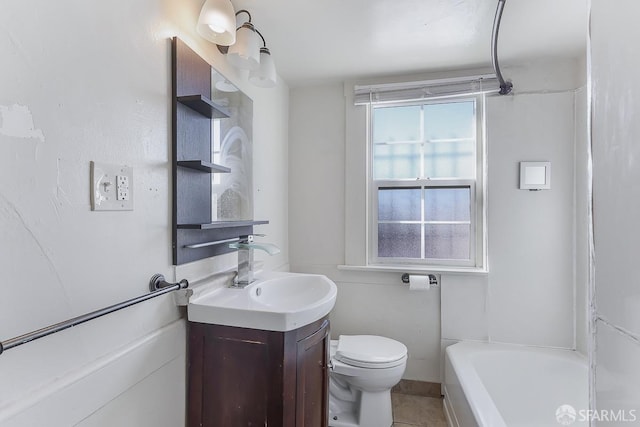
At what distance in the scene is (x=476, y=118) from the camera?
86.1 inches

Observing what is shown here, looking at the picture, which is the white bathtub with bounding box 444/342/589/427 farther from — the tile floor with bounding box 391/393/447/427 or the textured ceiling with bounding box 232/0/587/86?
the textured ceiling with bounding box 232/0/587/86

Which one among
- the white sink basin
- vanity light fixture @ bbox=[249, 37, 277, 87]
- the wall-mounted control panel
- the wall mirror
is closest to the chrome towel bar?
the white sink basin

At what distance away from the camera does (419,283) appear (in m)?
2.12

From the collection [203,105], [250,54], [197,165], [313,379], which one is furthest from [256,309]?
[250,54]

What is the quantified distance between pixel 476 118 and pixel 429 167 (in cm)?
46

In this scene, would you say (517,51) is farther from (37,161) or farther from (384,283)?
(37,161)

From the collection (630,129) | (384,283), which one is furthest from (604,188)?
(384,283)

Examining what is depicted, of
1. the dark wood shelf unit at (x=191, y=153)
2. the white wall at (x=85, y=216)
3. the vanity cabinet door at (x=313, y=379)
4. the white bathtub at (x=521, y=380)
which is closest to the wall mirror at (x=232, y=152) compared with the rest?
the dark wood shelf unit at (x=191, y=153)

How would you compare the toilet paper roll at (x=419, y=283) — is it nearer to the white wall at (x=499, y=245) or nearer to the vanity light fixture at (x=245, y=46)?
the white wall at (x=499, y=245)

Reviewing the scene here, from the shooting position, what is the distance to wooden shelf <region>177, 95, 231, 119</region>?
3.83 feet

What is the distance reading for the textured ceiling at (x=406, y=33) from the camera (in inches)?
59.1

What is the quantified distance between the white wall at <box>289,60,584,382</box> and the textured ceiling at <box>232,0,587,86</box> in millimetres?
225

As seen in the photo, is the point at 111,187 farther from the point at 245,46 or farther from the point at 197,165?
the point at 245,46

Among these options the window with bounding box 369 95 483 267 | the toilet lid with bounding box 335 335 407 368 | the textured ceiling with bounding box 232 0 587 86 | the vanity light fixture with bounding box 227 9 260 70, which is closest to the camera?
the vanity light fixture with bounding box 227 9 260 70
